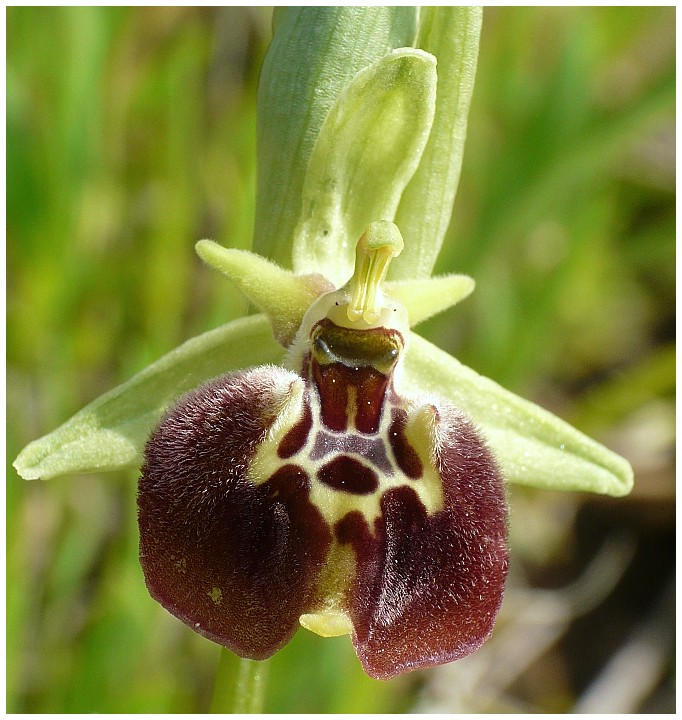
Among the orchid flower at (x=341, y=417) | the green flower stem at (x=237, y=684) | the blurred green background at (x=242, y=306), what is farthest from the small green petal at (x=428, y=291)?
the blurred green background at (x=242, y=306)

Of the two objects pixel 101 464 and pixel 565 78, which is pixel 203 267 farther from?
pixel 101 464

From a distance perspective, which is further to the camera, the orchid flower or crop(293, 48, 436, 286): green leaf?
crop(293, 48, 436, 286): green leaf

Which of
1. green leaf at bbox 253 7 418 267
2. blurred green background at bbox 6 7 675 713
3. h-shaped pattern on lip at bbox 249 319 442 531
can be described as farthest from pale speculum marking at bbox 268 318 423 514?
blurred green background at bbox 6 7 675 713

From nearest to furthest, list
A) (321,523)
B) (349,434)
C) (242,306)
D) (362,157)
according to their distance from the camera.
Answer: (321,523)
(349,434)
(362,157)
(242,306)

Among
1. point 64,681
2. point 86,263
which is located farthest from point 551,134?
point 64,681

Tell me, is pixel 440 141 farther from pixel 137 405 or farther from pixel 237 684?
pixel 237 684

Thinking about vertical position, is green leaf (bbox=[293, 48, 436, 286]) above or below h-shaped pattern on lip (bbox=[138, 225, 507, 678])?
above

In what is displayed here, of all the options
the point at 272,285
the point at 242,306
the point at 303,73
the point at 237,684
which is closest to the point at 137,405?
the point at 272,285

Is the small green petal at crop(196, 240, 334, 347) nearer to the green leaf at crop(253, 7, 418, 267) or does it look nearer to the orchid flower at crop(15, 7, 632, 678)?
the orchid flower at crop(15, 7, 632, 678)
